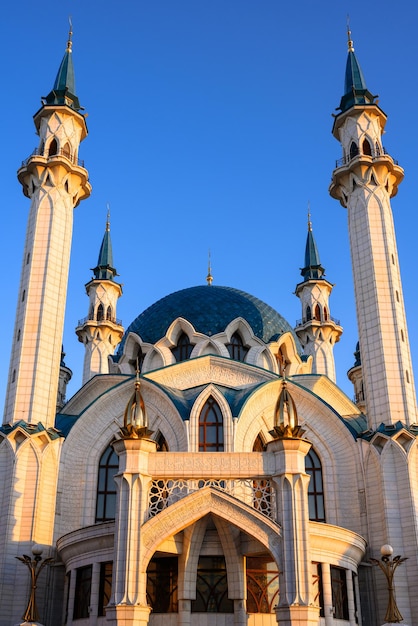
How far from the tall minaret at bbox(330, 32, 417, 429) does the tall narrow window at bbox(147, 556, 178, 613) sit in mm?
8139

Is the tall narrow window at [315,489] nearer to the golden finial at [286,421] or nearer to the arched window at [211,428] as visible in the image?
the arched window at [211,428]

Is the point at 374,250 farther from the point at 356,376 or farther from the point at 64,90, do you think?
the point at 356,376

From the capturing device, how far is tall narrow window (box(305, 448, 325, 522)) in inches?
893

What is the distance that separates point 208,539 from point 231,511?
2.67 meters

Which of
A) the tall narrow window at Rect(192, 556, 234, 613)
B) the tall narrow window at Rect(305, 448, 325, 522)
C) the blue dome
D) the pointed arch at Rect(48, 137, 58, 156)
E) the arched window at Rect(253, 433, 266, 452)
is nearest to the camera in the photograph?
the tall narrow window at Rect(192, 556, 234, 613)

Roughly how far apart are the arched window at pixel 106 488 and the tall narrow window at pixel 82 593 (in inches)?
117

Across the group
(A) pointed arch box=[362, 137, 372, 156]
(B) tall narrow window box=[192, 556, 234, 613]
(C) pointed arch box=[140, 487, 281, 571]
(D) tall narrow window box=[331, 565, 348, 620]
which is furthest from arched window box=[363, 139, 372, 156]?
(B) tall narrow window box=[192, 556, 234, 613]

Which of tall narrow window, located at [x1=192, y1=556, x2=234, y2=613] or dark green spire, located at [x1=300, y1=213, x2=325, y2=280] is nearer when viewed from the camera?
tall narrow window, located at [x1=192, y1=556, x2=234, y2=613]

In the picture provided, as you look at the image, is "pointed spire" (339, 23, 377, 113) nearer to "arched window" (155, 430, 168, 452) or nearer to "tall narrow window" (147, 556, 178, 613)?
"arched window" (155, 430, 168, 452)

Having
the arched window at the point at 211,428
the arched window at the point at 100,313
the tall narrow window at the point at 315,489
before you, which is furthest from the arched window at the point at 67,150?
the tall narrow window at the point at 315,489

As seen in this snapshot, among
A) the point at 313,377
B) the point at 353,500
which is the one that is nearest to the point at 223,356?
the point at 313,377

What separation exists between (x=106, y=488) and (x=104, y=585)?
4426mm

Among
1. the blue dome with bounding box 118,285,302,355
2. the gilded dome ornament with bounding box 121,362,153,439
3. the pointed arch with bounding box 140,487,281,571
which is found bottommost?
the pointed arch with bounding box 140,487,281,571

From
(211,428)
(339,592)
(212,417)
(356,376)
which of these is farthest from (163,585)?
(356,376)
